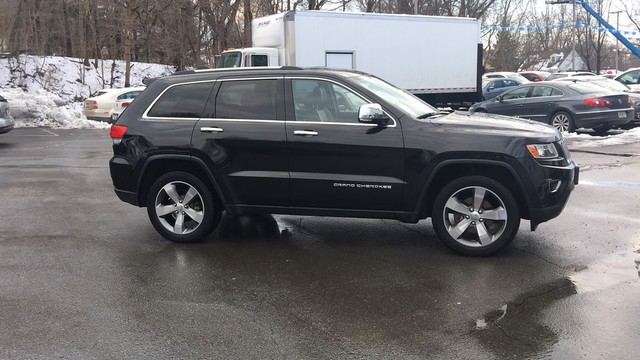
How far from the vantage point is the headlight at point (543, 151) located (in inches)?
206

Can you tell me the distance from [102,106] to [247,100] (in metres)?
15.8

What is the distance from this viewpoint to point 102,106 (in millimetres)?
20094

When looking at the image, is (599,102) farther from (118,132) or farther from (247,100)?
(118,132)

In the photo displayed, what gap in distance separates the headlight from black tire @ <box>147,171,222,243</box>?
10.3 ft

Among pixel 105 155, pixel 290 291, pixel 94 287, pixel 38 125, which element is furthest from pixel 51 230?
pixel 38 125

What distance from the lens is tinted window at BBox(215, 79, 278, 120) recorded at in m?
5.86

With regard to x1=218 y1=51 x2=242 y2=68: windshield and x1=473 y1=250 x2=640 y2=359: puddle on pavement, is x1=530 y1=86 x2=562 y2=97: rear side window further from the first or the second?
x1=473 y1=250 x2=640 y2=359: puddle on pavement

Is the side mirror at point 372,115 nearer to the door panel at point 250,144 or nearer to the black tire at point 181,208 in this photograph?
the door panel at point 250,144

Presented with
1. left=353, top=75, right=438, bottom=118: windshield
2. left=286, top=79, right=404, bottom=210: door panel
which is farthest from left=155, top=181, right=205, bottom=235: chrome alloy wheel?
left=353, top=75, right=438, bottom=118: windshield

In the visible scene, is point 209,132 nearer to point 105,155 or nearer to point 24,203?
point 24,203

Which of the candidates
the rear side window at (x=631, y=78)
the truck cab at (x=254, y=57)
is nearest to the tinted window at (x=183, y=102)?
the truck cab at (x=254, y=57)

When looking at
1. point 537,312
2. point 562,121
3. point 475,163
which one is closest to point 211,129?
point 475,163

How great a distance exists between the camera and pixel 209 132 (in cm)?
586

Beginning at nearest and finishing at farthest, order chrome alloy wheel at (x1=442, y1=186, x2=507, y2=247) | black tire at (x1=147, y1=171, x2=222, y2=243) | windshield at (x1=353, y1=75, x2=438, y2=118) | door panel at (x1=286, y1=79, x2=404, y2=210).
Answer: chrome alloy wheel at (x1=442, y1=186, x2=507, y2=247)
door panel at (x1=286, y1=79, x2=404, y2=210)
windshield at (x1=353, y1=75, x2=438, y2=118)
black tire at (x1=147, y1=171, x2=222, y2=243)
